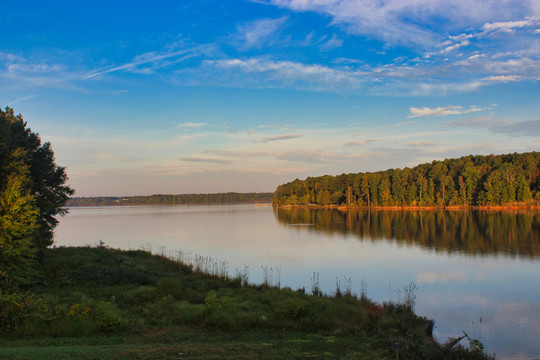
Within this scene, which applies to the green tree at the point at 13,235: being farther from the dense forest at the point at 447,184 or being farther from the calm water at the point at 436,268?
the dense forest at the point at 447,184

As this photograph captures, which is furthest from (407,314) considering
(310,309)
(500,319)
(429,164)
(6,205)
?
(429,164)

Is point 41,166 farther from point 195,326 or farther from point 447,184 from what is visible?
point 447,184

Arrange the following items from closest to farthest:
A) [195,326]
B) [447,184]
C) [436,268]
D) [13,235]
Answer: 1. [195,326]
2. [13,235]
3. [436,268]
4. [447,184]

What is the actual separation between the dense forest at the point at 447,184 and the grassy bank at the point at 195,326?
98.1 metres

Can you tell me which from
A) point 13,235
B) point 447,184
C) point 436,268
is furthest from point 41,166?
point 447,184

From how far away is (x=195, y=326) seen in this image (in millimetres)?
11594

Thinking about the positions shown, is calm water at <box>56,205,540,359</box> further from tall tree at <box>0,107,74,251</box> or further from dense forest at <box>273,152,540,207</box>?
dense forest at <box>273,152,540,207</box>

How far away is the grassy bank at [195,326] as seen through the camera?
8703 mm

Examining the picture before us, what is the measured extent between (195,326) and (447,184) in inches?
4280

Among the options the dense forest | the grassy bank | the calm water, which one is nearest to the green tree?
the grassy bank

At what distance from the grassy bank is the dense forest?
9812 centimetres

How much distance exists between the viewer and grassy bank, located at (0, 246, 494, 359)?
28.6 ft

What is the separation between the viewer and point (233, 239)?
48.5 metres

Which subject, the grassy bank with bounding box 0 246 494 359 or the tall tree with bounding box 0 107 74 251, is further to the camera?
the tall tree with bounding box 0 107 74 251
